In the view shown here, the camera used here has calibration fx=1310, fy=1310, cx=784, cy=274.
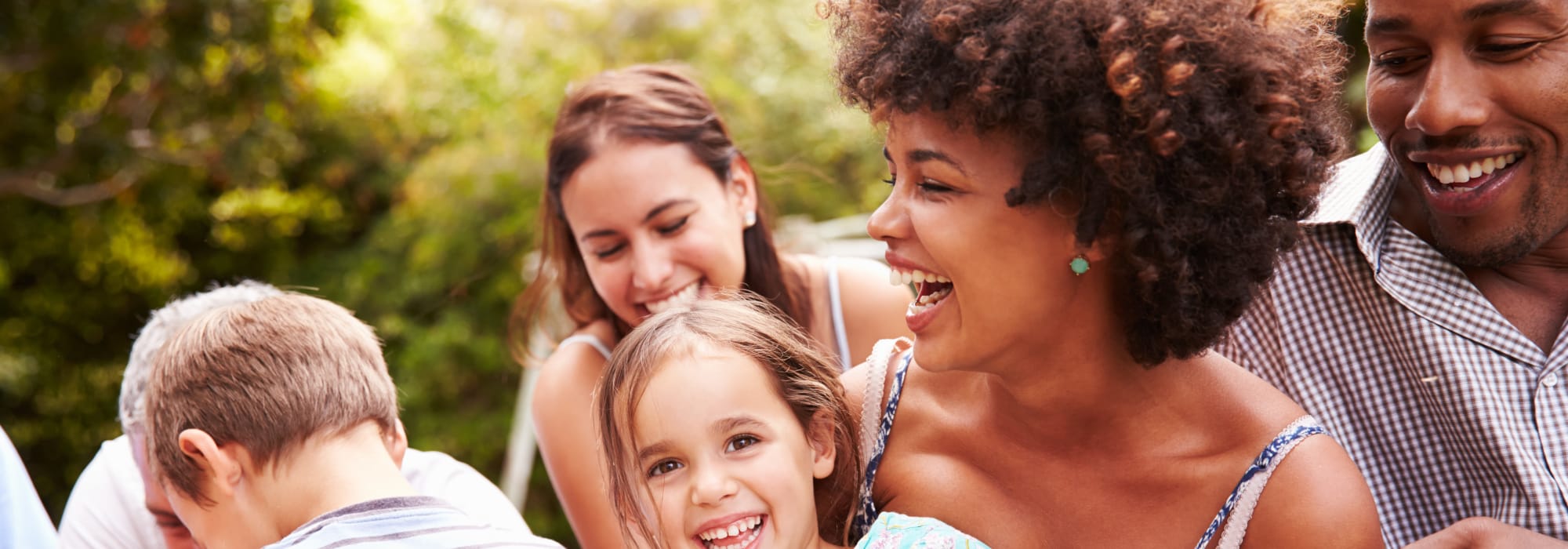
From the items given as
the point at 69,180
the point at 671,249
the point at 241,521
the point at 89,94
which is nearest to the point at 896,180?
the point at 671,249

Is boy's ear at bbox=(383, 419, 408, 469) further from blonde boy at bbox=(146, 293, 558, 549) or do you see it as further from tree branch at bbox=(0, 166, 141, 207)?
tree branch at bbox=(0, 166, 141, 207)

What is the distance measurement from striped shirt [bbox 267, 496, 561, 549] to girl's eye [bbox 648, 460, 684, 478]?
0.28 m

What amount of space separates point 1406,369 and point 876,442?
3.53 feet

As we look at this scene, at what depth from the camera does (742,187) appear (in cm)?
356

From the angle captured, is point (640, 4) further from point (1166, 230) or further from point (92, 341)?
point (1166, 230)

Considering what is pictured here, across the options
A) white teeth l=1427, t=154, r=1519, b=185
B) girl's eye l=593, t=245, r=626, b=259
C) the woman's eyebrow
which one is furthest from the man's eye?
girl's eye l=593, t=245, r=626, b=259

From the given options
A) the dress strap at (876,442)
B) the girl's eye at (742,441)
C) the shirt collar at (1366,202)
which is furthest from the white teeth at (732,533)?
the shirt collar at (1366,202)

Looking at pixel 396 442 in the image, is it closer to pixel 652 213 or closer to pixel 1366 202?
pixel 652 213

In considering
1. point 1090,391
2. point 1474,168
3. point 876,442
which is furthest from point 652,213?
point 1474,168

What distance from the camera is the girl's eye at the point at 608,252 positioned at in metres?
3.29

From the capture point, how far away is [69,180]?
26.3 ft

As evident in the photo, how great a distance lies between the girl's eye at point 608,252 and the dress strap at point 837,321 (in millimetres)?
626

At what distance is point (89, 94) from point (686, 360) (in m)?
6.27

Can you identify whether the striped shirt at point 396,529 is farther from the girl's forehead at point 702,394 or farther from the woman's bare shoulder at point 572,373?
the woman's bare shoulder at point 572,373
